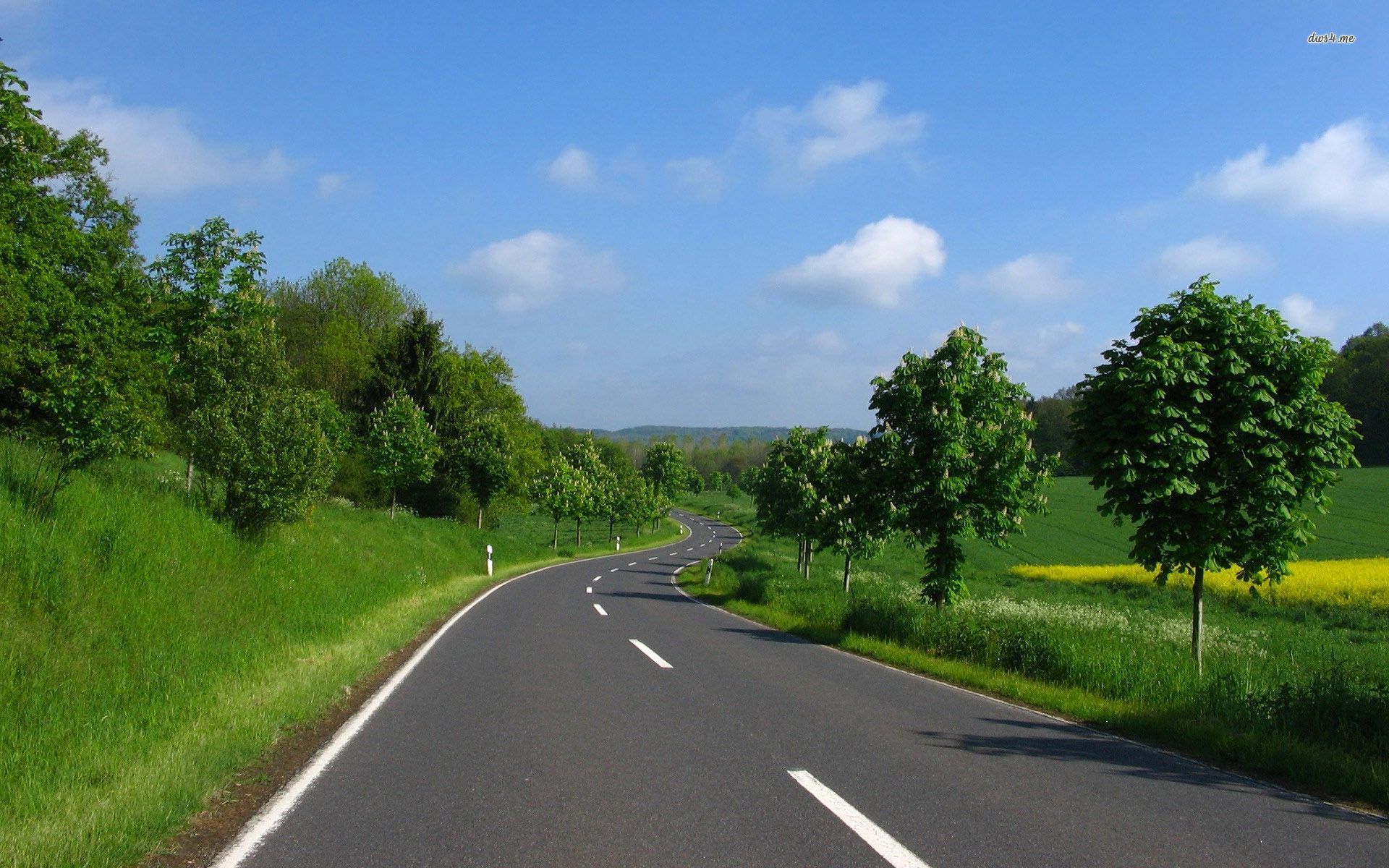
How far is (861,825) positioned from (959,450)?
459 inches

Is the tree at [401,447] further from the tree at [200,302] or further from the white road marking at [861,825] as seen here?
the white road marking at [861,825]

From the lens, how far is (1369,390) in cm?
6681

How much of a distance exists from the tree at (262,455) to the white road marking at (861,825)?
13.7 metres

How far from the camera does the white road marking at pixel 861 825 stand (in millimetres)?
4355

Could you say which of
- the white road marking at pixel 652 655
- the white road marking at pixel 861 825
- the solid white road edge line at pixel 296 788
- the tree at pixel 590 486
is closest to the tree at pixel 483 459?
the tree at pixel 590 486

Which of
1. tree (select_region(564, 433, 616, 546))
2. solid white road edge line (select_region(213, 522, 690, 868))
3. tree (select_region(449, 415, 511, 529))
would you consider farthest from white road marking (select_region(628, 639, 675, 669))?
tree (select_region(564, 433, 616, 546))

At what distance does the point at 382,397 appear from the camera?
161 feet

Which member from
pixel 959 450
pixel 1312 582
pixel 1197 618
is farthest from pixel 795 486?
pixel 1197 618

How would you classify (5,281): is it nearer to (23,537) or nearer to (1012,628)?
(23,537)

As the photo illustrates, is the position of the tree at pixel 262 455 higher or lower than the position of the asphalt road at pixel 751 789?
higher

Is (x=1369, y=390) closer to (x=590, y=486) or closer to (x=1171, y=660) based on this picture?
(x=590, y=486)

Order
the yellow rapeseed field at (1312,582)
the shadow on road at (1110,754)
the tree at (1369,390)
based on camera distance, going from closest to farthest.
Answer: the shadow on road at (1110,754), the yellow rapeseed field at (1312,582), the tree at (1369,390)

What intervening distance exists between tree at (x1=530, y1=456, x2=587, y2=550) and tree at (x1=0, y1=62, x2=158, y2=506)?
30381 mm

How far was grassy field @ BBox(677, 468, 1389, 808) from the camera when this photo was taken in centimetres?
735
